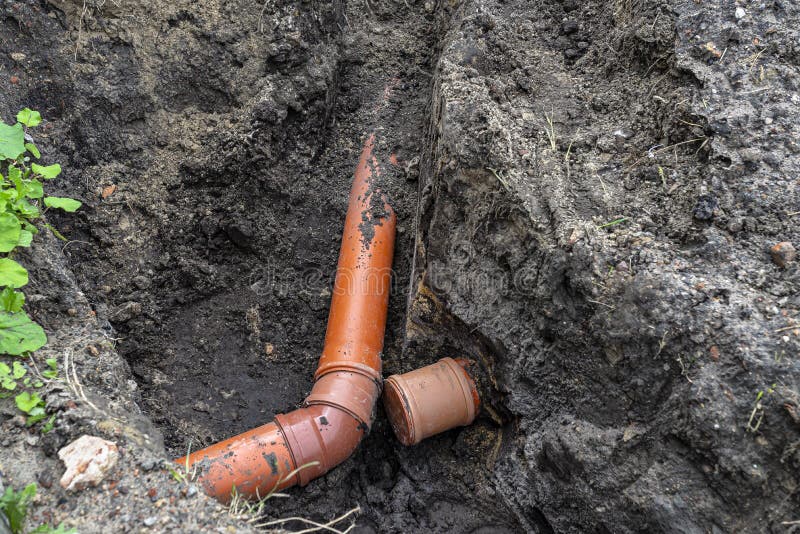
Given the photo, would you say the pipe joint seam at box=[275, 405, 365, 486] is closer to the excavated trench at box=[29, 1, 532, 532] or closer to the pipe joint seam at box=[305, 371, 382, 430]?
the pipe joint seam at box=[305, 371, 382, 430]

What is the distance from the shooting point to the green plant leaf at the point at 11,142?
2.70 m

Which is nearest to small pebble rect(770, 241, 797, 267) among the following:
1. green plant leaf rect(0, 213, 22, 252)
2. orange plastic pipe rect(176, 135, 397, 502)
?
orange plastic pipe rect(176, 135, 397, 502)

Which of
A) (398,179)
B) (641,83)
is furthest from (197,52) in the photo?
(641,83)

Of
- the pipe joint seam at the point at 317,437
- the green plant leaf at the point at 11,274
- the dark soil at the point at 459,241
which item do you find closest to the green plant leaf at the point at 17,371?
the dark soil at the point at 459,241

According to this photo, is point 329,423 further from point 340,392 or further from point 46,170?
point 46,170

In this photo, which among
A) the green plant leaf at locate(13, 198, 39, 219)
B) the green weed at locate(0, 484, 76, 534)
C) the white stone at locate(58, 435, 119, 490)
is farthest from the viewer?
the green plant leaf at locate(13, 198, 39, 219)

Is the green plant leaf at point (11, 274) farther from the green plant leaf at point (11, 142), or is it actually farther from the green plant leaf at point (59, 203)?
the green plant leaf at point (11, 142)

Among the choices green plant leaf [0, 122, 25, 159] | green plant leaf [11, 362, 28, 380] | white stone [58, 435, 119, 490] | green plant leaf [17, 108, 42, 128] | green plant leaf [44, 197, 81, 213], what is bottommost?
white stone [58, 435, 119, 490]

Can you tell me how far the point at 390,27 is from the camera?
450 cm

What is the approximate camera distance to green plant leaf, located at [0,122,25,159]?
2701 mm

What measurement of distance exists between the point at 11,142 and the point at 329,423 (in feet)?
6.50

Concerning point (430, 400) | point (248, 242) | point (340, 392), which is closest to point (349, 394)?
point (340, 392)

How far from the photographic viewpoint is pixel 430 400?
10.0 feet

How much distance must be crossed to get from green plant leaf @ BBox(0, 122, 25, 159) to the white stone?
4.63ft
